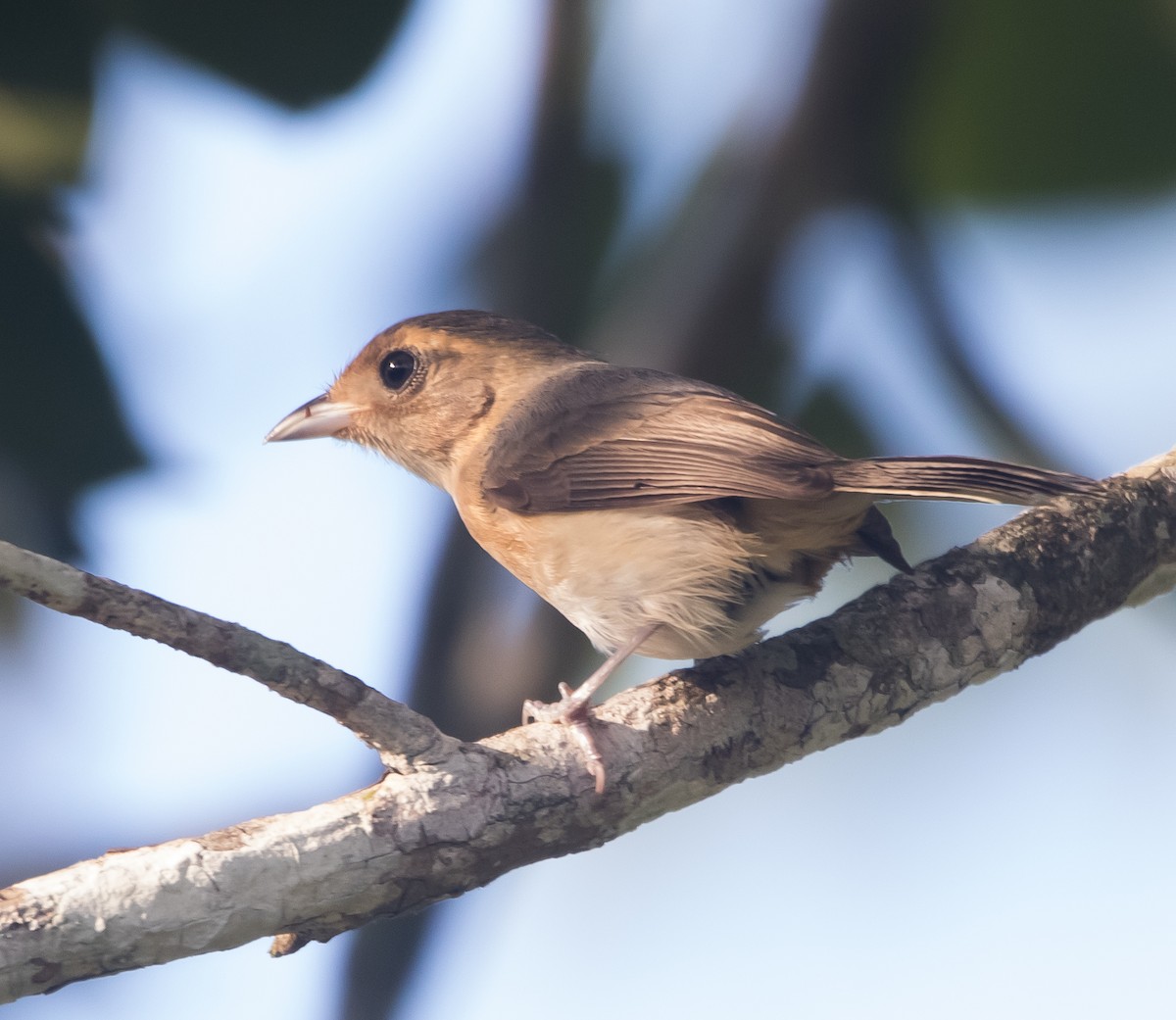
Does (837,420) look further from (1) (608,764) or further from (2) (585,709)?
(1) (608,764)

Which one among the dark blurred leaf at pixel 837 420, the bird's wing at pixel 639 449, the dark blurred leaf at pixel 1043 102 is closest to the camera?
the bird's wing at pixel 639 449

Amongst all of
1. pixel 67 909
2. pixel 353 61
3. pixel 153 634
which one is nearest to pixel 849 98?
pixel 353 61

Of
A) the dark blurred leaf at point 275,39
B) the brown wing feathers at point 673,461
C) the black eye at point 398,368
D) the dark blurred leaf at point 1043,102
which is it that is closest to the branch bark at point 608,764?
the brown wing feathers at point 673,461

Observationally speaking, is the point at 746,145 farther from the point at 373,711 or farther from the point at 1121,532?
the point at 373,711

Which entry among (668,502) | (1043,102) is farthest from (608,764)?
(1043,102)

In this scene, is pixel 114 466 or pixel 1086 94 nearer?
pixel 114 466

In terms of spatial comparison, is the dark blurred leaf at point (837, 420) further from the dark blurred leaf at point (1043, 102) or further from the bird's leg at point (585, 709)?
the bird's leg at point (585, 709)

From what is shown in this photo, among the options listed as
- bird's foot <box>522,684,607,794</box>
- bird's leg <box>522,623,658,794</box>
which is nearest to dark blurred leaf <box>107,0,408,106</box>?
bird's leg <box>522,623,658,794</box>
